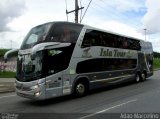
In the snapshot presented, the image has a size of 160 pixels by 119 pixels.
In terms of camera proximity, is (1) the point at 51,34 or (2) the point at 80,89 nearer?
(1) the point at 51,34

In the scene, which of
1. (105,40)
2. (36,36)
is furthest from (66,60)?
(105,40)

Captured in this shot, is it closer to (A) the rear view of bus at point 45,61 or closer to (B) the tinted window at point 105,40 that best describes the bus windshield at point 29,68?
(A) the rear view of bus at point 45,61

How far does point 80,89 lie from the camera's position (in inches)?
610

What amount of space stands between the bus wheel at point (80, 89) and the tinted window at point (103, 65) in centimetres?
66

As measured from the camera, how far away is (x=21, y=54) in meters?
14.1

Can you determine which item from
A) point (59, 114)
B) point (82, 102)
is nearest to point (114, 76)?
point (82, 102)

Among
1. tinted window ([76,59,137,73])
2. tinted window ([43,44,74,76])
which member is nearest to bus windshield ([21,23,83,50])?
tinted window ([43,44,74,76])

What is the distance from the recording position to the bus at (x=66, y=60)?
43.2 ft

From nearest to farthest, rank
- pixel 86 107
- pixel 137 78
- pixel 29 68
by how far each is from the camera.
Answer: pixel 86 107
pixel 29 68
pixel 137 78

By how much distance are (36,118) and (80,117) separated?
4.90 ft

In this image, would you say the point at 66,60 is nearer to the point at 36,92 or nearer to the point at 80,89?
the point at 80,89

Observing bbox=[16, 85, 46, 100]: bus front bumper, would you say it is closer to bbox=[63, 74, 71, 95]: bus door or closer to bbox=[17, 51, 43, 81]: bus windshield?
bbox=[17, 51, 43, 81]: bus windshield

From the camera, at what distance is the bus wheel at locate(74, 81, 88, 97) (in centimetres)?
1524

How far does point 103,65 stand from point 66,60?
3716 mm
